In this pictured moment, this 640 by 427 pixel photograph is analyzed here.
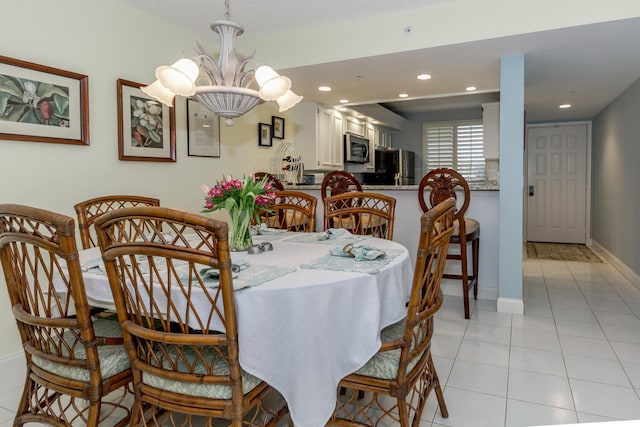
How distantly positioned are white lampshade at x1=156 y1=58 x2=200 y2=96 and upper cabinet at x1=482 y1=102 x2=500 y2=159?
4849 mm

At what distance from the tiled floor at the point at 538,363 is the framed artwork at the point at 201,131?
2.21 meters

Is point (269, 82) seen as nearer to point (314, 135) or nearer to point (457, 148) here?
point (314, 135)

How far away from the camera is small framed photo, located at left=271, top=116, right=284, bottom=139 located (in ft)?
16.9

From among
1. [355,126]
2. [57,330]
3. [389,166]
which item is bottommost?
[57,330]

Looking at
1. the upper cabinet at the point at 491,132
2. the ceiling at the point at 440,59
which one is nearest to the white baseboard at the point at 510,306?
the ceiling at the point at 440,59

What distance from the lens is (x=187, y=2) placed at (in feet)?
10.4

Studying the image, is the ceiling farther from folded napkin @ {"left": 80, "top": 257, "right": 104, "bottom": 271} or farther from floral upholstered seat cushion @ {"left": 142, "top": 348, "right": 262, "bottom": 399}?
floral upholstered seat cushion @ {"left": 142, "top": 348, "right": 262, "bottom": 399}

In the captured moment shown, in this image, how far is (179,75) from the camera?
81.7 inches

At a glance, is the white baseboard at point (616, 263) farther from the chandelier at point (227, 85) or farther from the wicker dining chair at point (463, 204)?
the chandelier at point (227, 85)

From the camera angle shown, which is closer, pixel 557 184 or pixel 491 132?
pixel 491 132

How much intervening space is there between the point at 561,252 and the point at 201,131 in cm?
543

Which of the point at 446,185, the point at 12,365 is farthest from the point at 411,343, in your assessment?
the point at 12,365

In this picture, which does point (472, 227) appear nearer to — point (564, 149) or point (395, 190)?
point (395, 190)

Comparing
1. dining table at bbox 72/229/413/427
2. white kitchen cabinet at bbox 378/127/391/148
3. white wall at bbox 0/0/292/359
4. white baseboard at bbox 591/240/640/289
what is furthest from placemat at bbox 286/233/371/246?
white kitchen cabinet at bbox 378/127/391/148
